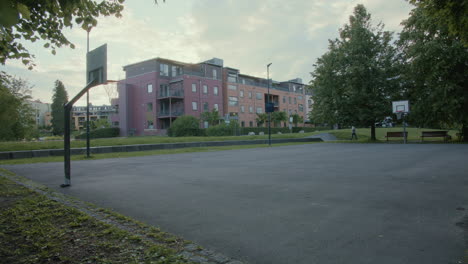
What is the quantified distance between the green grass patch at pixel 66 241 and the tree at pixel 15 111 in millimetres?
21825

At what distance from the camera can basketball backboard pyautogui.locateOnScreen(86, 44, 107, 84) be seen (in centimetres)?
769

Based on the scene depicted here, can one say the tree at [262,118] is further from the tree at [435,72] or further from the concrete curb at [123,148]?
the tree at [435,72]

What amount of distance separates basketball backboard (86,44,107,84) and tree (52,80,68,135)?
217ft

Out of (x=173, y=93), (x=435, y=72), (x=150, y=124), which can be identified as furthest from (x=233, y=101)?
(x=435, y=72)

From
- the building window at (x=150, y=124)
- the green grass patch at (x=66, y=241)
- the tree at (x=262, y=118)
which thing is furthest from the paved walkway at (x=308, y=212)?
the tree at (x=262, y=118)

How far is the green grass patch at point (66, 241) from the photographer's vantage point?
2.71m

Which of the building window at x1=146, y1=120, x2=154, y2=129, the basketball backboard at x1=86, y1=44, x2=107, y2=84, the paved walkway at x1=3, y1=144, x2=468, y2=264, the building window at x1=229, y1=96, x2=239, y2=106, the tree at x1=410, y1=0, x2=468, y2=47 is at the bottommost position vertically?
the paved walkway at x1=3, y1=144, x2=468, y2=264

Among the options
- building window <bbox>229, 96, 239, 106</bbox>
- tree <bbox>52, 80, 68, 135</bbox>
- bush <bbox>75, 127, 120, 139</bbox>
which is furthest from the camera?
tree <bbox>52, 80, 68, 135</bbox>

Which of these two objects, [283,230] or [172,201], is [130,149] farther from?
[283,230]

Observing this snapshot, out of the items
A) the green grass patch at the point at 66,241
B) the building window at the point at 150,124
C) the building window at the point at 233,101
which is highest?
the building window at the point at 233,101

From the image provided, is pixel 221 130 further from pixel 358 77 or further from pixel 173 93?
pixel 358 77

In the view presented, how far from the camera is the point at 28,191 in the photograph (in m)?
5.97

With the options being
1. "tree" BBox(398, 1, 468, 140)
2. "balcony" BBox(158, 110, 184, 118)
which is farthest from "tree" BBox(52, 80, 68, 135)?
"tree" BBox(398, 1, 468, 140)

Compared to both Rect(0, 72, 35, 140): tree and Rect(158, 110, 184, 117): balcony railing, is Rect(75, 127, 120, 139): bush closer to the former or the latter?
Rect(158, 110, 184, 117): balcony railing
